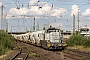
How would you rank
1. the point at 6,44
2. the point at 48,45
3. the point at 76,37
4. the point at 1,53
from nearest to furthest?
the point at 1,53
the point at 48,45
the point at 6,44
the point at 76,37

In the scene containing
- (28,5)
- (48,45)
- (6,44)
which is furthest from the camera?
(28,5)

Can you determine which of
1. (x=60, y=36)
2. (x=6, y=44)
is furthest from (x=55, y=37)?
(x=6, y=44)

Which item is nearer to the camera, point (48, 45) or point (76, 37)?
point (48, 45)

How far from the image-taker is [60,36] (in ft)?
115

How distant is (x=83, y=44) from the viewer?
41.5 meters

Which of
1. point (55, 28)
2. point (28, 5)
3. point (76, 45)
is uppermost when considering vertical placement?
point (28, 5)

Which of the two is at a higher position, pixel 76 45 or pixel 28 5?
pixel 28 5

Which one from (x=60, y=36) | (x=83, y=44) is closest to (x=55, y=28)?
(x=60, y=36)

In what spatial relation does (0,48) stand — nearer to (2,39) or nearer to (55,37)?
(2,39)

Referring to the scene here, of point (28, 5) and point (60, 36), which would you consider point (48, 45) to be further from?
point (28, 5)

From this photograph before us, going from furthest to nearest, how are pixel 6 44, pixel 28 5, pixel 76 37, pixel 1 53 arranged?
1. pixel 76 37
2. pixel 28 5
3. pixel 6 44
4. pixel 1 53

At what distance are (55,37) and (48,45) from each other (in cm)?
182

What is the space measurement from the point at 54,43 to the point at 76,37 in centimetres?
1079

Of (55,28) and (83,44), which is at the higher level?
(55,28)
